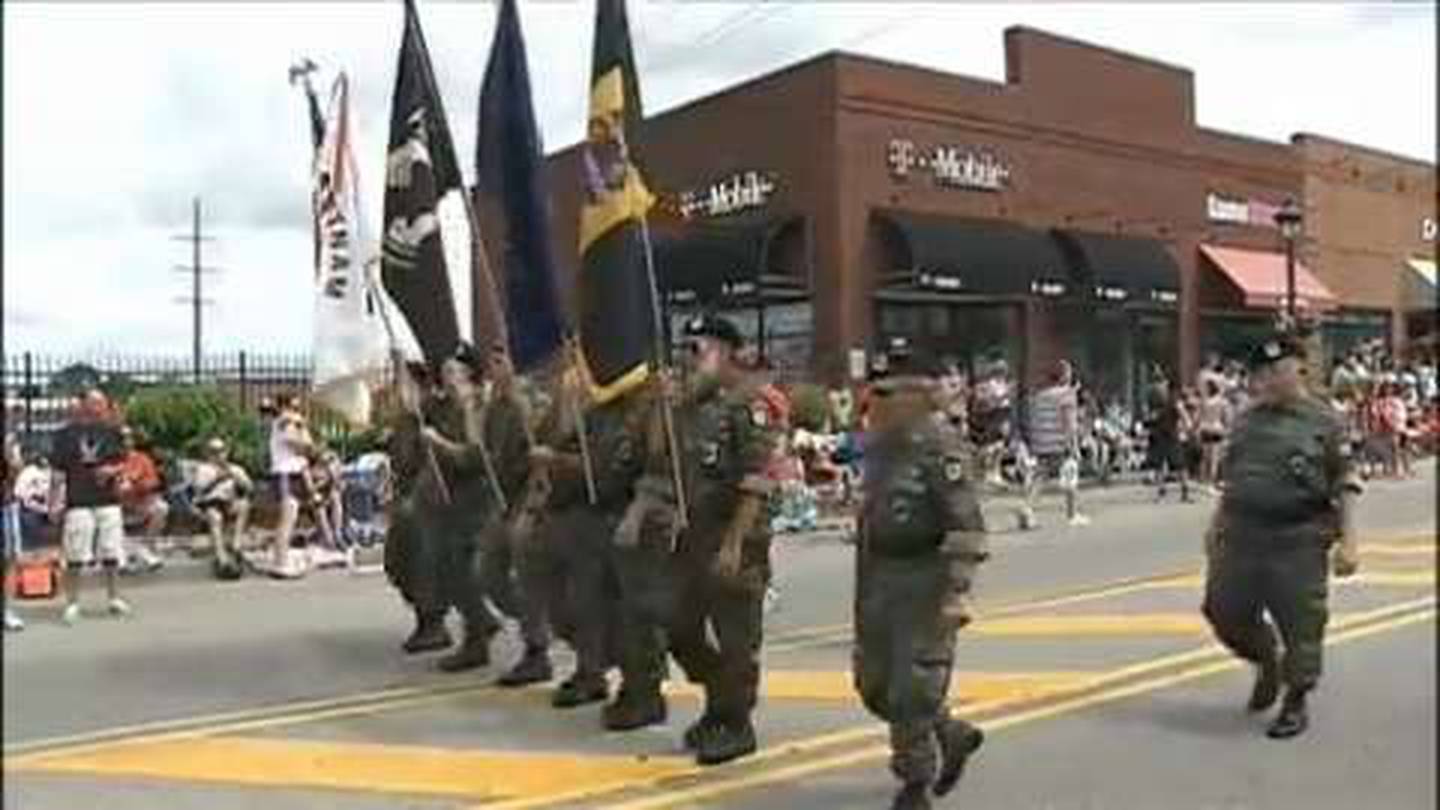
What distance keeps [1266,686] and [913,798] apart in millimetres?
2561

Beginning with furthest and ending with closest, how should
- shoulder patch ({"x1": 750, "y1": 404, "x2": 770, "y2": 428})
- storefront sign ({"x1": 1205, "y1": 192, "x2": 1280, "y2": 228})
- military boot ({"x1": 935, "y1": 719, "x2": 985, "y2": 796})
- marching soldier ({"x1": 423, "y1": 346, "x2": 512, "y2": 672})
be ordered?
storefront sign ({"x1": 1205, "y1": 192, "x2": 1280, "y2": 228})
marching soldier ({"x1": 423, "y1": 346, "x2": 512, "y2": 672})
shoulder patch ({"x1": 750, "y1": 404, "x2": 770, "y2": 428})
military boot ({"x1": 935, "y1": 719, "x2": 985, "y2": 796})

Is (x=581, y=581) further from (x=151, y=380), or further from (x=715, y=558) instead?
(x=151, y=380)

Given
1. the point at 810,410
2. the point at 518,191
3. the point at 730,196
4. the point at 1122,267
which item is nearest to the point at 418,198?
the point at 518,191

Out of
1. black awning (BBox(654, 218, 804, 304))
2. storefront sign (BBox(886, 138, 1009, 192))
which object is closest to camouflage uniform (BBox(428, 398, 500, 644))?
black awning (BBox(654, 218, 804, 304))

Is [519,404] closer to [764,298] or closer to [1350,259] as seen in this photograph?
[764,298]

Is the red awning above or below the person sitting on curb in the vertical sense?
above

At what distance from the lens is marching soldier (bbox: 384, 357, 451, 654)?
1145cm

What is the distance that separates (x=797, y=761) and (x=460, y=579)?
11.5ft

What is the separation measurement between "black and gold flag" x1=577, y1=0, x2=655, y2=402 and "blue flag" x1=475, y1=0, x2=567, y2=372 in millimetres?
891

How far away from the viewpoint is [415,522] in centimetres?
1156

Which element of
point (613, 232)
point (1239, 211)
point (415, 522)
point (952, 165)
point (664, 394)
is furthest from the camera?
point (1239, 211)

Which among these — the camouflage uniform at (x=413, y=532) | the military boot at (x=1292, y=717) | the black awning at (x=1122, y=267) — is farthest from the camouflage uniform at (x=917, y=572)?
the black awning at (x=1122, y=267)

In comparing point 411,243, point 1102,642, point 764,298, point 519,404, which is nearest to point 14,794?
point 519,404

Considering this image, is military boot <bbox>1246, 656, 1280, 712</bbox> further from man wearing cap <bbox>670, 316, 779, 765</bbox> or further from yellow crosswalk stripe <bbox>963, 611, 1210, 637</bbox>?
yellow crosswalk stripe <bbox>963, 611, 1210, 637</bbox>
